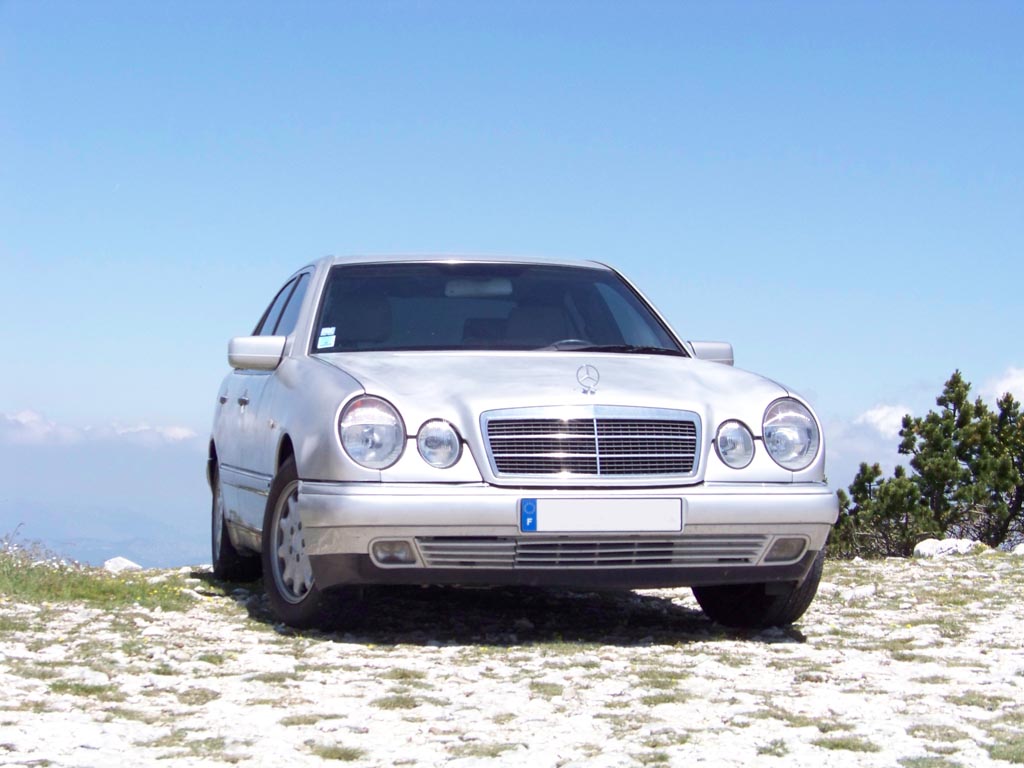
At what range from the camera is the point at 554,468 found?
5418 mm

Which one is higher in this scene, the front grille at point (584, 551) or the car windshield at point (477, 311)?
the car windshield at point (477, 311)

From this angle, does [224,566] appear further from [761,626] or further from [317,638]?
[761,626]

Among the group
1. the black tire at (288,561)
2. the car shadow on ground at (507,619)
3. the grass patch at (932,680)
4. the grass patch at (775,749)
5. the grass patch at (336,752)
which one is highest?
the black tire at (288,561)

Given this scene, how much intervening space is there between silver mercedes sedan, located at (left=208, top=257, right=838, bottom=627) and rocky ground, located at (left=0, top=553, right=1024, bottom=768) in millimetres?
318

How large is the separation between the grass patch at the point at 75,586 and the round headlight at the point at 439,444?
6.60ft

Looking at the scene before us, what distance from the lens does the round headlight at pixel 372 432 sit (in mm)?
5375

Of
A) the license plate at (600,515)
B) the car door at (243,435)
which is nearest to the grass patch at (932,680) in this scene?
the license plate at (600,515)

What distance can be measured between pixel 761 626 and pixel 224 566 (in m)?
3.42

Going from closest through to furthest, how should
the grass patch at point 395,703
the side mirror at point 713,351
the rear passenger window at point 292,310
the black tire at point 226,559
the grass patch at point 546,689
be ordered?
the grass patch at point 395,703 → the grass patch at point 546,689 → the side mirror at point 713,351 → the rear passenger window at point 292,310 → the black tire at point 226,559

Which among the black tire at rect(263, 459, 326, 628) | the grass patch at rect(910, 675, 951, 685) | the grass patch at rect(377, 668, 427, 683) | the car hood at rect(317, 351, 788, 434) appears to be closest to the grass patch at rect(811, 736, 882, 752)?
the grass patch at rect(910, 675, 951, 685)

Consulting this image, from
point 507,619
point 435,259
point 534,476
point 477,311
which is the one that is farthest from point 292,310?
point 534,476

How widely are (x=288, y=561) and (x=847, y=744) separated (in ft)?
9.49

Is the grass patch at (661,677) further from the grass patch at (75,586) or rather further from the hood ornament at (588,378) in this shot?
the grass patch at (75,586)

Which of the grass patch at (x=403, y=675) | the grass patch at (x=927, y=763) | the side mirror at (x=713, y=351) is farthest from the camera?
the side mirror at (x=713, y=351)
